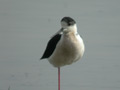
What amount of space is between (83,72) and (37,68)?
1.39 ft

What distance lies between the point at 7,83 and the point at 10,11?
67.6 inches

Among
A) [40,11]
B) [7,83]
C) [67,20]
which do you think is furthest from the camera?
[40,11]

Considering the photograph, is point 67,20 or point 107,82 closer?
point 67,20

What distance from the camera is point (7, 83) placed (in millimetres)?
5328

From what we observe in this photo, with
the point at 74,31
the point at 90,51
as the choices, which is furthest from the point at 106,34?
the point at 74,31

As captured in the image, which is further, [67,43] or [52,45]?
[52,45]

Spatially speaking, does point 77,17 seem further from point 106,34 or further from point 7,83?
point 7,83

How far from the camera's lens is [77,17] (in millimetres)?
6641

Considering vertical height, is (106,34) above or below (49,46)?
above

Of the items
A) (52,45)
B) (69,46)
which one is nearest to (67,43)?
(69,46)

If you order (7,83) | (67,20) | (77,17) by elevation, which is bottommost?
(7,83)

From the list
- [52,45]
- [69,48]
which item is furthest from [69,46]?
[52,45]

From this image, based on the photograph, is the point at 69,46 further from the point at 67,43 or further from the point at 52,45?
the point at 52,45

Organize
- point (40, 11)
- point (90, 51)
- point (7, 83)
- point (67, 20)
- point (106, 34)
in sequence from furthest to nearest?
point (40, 11) → point (106, 34) → point (90, 51) → point (7, 83) → point (67, 20)
